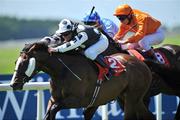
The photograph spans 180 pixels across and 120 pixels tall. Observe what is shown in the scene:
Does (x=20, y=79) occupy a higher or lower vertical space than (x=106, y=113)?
higher

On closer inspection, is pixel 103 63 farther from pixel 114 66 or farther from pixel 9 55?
pixel 9 55

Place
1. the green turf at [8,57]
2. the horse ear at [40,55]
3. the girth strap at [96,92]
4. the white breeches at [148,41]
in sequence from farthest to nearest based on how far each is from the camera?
the green turf at [8,57], the white breeches at [148,41], the girth strap at [96,92], the horse ear at [40,55]

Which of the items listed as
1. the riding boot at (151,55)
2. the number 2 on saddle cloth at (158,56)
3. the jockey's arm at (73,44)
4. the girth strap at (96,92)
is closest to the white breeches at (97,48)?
the jockey's arm at (73,44)

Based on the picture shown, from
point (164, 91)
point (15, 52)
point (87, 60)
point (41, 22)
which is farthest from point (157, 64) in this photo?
point (41, 22)

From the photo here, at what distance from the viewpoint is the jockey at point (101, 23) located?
10656 mm

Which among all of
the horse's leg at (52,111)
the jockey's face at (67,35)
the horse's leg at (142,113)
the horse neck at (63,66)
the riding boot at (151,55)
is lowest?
the horse's leg at (142,113)

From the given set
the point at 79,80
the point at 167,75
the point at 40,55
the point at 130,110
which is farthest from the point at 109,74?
the point at 167,75

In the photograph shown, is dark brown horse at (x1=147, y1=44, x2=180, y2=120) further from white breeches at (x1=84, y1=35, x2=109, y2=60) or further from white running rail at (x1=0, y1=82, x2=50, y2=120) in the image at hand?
white running rail at (x1=0, y1=82, x2=50, y2=120)

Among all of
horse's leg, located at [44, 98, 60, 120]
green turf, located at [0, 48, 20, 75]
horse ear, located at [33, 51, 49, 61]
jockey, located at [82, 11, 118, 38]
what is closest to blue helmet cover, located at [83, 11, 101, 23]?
jockey, located at [82, 11, 118, 38]

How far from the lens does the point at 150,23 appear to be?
11.3m

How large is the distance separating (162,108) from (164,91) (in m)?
0.73

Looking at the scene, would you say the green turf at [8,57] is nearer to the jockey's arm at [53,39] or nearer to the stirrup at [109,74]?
the stirrup at [109,74]

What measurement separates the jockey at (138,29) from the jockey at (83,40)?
3.14 feet

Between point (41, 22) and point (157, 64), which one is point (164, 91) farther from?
point (41, 22)
